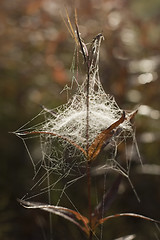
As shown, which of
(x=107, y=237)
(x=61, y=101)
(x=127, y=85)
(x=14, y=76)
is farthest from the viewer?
(x=14, y=76)

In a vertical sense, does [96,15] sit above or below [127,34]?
above

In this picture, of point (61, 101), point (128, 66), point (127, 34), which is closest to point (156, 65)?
point (128, 66)

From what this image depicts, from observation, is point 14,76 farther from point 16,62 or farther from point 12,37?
point 12,37

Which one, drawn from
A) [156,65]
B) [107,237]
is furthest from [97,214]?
[156,65]

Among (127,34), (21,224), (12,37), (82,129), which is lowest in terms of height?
(21,224)

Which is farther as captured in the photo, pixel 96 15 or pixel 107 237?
pixel 96 15

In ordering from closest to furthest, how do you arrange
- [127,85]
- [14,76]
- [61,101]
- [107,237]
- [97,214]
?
[97,214] < [107,237] < [127,85] < [61,101] < [14,76]
